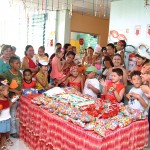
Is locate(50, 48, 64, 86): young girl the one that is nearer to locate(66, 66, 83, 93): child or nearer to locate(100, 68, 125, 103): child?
locate(66, 66, 83, 93): child

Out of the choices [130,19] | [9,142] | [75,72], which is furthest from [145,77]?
[130,19]

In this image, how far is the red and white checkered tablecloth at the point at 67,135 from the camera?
66.4 inches

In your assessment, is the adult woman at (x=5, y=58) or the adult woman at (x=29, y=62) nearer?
the adult woman at (x=5, y=58)

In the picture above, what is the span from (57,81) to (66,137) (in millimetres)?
1689

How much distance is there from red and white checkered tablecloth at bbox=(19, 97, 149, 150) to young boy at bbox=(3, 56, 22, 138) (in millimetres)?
249

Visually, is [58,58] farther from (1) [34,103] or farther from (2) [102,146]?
(2) [102,146]

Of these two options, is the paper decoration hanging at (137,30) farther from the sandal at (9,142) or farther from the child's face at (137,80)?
the sandal at (9,142)

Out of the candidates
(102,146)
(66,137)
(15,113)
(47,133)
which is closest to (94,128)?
(102,146)

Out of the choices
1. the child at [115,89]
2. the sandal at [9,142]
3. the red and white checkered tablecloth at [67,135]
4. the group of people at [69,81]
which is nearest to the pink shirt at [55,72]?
the group of people at [69,81]

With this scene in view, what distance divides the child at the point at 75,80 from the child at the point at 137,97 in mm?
781

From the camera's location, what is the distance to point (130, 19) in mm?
4773

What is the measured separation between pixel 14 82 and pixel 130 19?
3.11 m

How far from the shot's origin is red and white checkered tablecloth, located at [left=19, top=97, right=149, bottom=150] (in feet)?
5.53

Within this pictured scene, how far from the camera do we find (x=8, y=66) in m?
3.18
